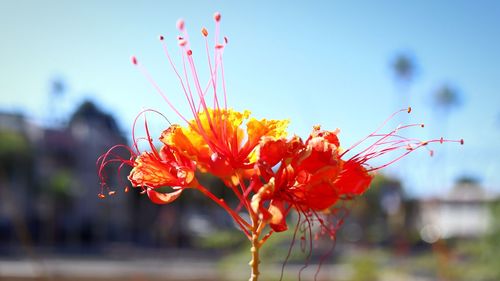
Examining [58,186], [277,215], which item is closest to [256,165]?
[277,215]

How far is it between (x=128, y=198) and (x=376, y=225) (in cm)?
1535

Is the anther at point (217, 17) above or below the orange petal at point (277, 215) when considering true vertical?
above

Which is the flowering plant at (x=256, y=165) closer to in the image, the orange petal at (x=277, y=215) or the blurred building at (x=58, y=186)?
the orange petal at (x=277, y=215)

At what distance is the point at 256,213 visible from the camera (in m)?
1.19

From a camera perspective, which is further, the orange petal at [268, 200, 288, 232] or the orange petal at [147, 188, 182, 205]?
the orange petal at [147, 188, 182, 205]

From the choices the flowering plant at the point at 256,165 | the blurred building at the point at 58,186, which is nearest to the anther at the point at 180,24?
the flowering plant at the point at 256,165

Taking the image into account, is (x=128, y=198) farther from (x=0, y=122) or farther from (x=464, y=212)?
(x=464, y=212)

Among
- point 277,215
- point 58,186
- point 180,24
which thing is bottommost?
point 277,215

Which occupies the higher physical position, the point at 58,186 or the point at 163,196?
the point at 58,186

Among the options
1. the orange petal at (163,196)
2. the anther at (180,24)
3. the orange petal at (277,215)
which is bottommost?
the orange petal at (277,215)

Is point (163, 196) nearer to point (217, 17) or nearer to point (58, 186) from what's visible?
point (217, 17)

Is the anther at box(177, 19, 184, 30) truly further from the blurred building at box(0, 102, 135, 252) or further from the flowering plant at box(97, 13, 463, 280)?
the blurred building at box(0, 102, 135, 252)

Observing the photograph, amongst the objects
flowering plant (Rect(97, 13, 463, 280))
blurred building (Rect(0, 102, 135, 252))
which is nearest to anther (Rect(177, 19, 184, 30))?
flowering plant (Rect(97, 13, 463, 280))

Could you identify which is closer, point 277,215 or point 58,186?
point 277,215
